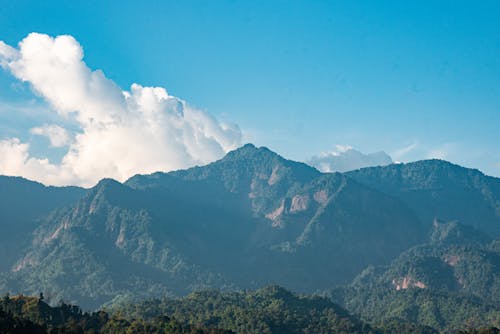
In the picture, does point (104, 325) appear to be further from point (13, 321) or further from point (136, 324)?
point (13, 321)

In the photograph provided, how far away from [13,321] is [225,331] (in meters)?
66.0

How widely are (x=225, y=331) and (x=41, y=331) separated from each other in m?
62.1

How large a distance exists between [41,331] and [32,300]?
51.2 m

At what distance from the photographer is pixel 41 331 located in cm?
14075

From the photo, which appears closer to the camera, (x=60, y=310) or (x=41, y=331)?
(x=41, y=331)

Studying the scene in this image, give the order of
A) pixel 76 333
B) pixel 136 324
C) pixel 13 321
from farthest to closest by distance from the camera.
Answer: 1. pixel 136 324
2. pixel 76 333
3. pixel 13 321

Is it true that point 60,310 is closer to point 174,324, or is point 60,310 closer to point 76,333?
point 174,324

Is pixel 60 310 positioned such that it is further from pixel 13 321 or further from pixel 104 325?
pixel 13 321

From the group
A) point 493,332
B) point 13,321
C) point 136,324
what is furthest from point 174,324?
point 493,332

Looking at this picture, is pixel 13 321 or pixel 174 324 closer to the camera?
pixel 13 321

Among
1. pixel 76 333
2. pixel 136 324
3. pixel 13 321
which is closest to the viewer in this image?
pixel 13 321

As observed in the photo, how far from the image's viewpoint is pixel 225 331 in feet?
623

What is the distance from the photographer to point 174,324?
191750 mm

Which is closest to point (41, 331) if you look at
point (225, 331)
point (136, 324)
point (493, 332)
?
point (136, 324)
